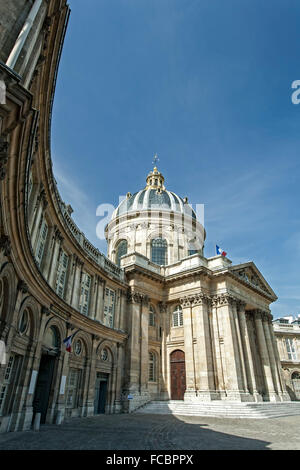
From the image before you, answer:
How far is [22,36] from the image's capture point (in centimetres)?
774

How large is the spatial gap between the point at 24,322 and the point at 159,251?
24.3m

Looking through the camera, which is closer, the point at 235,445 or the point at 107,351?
the point at 235,445

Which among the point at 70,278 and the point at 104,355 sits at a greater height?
the point at 70,278

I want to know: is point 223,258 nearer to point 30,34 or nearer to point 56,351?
point 56,351

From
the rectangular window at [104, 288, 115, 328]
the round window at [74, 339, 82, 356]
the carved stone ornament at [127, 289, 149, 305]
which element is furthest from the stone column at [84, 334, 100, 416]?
the carved stone ornament at [127, 289, 149, 305]

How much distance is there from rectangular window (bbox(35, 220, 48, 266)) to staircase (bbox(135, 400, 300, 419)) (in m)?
15.0

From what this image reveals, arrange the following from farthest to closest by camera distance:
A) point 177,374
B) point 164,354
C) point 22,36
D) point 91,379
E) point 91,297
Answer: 1. point 164,354
2. point 177,374
3. point 91,297
4. point 91,379
5. point 22,36

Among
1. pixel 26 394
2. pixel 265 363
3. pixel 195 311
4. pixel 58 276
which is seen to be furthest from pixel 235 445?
pixel 265 363

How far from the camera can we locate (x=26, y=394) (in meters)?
13.8

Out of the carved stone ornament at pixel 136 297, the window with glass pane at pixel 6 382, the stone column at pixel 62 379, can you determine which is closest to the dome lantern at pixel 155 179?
the carved stone ornament at pixel 136 297

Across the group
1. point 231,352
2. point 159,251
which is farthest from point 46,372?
point 159,251

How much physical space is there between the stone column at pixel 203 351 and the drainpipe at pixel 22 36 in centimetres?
2371

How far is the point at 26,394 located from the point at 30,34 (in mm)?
14063

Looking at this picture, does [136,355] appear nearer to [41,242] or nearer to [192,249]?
[41,242]
